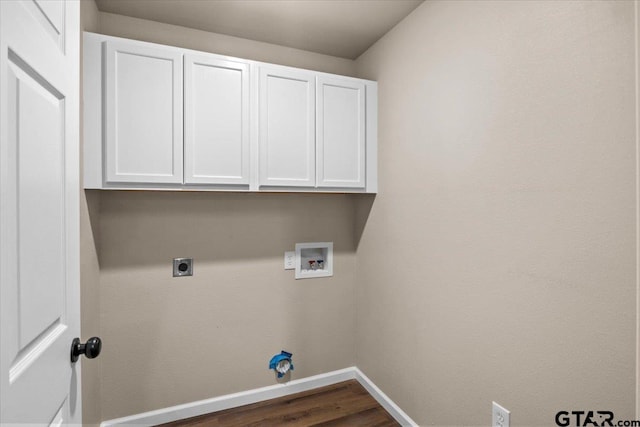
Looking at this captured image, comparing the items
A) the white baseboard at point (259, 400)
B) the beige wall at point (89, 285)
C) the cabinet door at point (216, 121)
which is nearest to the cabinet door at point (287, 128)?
the cabinet door at point (216, 121)

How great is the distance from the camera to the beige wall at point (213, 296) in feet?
6.32

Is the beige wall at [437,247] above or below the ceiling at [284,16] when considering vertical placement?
below

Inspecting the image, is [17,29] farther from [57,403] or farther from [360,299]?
[360,299]

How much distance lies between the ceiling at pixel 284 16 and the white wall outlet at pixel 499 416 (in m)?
2.03

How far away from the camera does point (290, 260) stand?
7.65ft

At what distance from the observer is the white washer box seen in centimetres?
236

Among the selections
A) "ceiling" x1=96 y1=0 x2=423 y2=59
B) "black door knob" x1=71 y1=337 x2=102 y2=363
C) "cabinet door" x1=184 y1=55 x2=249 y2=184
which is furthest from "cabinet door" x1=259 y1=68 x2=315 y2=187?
"black door knob" x1=71 y1=337 x2=102 y2=363

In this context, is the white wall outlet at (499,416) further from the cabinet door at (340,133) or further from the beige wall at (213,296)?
the cabinet door at (340,133)

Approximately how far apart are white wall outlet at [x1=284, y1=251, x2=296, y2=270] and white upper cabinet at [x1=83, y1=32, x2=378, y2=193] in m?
0.54

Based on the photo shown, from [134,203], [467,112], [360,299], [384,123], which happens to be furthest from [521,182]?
[134,203]

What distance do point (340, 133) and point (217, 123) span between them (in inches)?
30.4

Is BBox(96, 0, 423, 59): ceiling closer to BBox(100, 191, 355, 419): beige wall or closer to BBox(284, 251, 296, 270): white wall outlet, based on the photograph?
BBox(100, 191, 355, 419): beige wall

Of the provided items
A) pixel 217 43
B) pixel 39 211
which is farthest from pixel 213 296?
pixel 217 43

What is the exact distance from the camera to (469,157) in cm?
151
